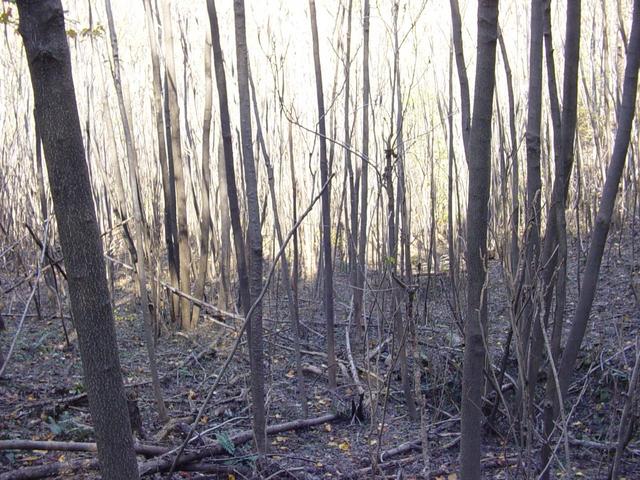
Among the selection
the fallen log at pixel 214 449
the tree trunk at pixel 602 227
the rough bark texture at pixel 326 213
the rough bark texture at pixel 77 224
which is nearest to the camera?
the rough bark texture at pixel 77 224

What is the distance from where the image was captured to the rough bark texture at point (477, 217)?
63.9 inches

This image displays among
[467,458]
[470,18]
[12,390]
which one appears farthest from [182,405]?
[470,18]

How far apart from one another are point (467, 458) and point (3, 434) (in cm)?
223

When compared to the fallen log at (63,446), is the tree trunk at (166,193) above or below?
above

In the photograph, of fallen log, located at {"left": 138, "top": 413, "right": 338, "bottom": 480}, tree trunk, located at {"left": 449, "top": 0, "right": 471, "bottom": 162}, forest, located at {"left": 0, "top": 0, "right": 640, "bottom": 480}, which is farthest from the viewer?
fallen log, located at {"left": 138, "top": 413, "right": 338, "bottom": 480}

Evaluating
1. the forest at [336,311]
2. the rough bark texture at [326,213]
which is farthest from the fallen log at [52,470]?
the rough bark texture at [326,213]

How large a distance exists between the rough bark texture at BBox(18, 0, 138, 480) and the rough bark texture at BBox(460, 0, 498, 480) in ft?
2.90

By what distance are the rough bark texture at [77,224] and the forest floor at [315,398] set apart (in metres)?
0.98

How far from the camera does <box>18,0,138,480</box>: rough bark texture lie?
4.42ft

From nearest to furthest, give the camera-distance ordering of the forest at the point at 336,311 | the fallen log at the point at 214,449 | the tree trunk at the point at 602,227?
the forest at the point at 336,311, the tree trunk at the point at 602,227, the fallen log at the point at 214,449

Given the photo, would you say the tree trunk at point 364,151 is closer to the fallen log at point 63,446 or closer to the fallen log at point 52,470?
the fallen log at point 63,446

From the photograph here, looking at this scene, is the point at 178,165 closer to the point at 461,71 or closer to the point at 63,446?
the point at 63,446

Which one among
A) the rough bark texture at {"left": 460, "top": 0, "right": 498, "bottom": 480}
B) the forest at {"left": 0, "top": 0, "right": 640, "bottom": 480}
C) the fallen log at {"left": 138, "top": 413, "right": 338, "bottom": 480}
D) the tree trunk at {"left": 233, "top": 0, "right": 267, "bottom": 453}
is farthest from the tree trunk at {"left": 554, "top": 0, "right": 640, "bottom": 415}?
the fallen log at {"left": 138, "top": 413, "right": 338, "bottom": 480}

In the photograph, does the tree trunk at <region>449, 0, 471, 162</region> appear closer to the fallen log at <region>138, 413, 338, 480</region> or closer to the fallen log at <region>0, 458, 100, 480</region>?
the fallen log at <region>138, 413, 338, 480</region>
